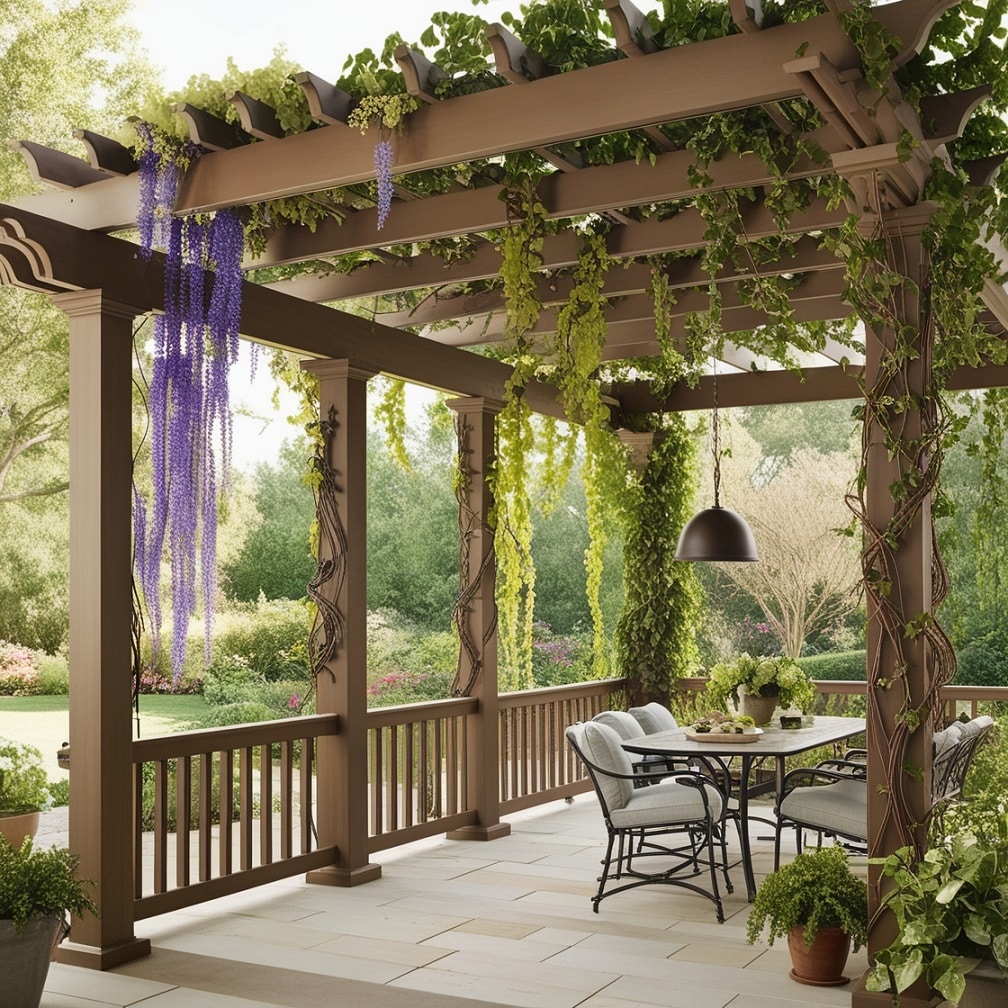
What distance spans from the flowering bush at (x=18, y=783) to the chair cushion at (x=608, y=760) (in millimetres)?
3115

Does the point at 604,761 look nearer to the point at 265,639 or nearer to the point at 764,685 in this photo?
the point at 764,685

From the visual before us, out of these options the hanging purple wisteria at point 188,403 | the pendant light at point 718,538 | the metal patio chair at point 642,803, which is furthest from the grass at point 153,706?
the metal patio chair at point 642,803

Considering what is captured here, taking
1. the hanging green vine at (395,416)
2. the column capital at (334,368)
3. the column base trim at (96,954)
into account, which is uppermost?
the column capital at (334,368)

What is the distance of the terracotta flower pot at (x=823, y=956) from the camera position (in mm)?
4340

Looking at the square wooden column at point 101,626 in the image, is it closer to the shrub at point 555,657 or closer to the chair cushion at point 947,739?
the chair cushion at point 947,739

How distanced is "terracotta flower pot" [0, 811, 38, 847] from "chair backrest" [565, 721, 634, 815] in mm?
3055

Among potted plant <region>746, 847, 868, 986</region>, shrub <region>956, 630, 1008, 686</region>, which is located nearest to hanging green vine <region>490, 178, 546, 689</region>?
potted plant <region>746, 847, 868, 986</region>

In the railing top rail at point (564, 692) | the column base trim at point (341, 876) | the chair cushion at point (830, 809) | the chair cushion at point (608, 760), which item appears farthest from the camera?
the railing top rail at point (564, 692)

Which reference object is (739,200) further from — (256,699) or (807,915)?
(256,699)

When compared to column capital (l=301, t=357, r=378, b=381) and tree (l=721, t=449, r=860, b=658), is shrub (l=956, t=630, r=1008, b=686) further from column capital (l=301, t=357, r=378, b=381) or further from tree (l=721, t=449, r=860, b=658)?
column capital (l=301, t=357, r=378, b=381)

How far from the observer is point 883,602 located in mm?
3900

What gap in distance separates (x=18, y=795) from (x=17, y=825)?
0.16 metres

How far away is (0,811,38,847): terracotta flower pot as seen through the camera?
631 centimetres

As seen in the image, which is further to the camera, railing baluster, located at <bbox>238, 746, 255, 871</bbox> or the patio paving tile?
railing baluster, located at <bbox>238, 746, 255, 871</bbox>
